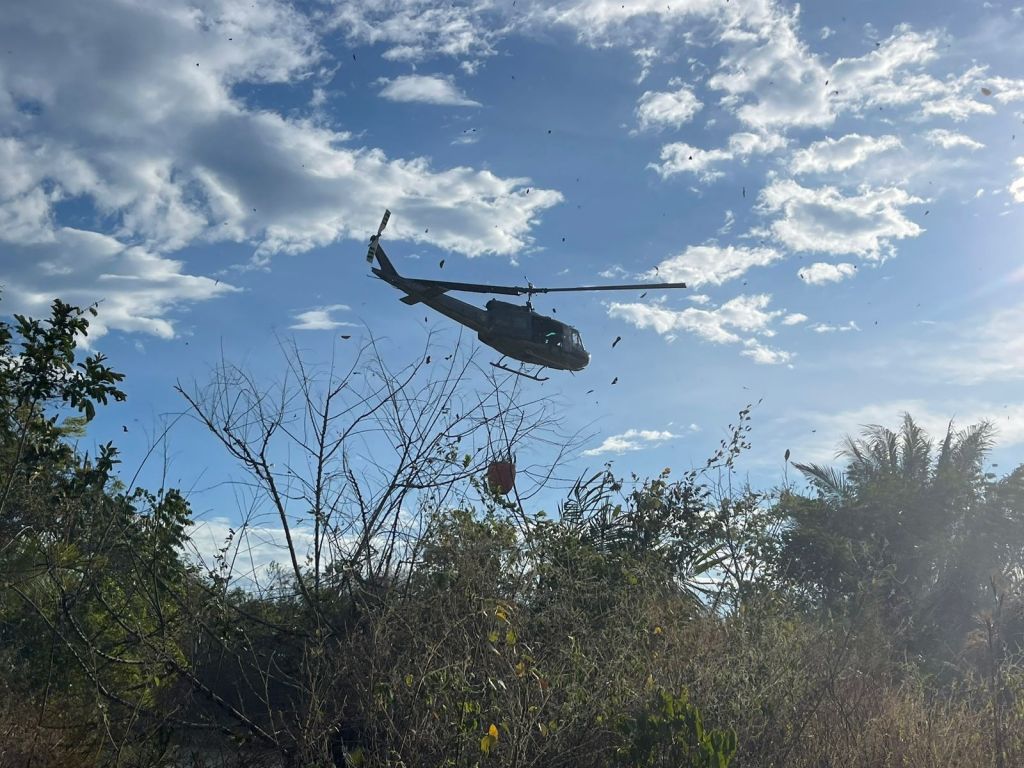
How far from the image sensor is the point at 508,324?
53.5 ft

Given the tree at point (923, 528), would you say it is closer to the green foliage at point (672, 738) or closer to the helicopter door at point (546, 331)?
the helicopter door at point (546, 331)

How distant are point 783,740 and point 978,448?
21.4m

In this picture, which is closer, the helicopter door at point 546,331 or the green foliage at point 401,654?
the green foliage at point 401,654

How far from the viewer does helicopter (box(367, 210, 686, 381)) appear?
1627 centimetres

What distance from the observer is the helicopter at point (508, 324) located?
1627 cm

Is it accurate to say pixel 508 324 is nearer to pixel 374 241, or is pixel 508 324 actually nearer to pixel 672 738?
pixel 374 241

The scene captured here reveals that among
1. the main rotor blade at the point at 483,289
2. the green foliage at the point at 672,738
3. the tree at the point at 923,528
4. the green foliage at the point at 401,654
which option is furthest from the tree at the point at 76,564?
the tree at the point at 923,528

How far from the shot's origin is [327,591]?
7410 millimetres

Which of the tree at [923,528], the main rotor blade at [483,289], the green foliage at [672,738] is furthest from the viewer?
the tree at [923,528]

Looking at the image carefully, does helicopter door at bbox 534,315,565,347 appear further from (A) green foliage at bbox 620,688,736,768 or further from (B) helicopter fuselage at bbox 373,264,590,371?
(A) green foliage at bbox 620,688,736,768

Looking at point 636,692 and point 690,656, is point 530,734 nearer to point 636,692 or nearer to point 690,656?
point 636,692

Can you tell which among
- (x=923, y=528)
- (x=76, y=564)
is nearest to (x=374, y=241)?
(x=76, y=564)

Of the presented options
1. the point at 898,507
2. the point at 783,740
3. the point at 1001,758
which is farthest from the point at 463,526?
the point at 898,507

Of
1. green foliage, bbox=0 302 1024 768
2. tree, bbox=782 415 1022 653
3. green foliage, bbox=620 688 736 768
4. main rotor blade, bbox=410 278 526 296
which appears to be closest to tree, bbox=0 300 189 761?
green foliage, bbox=0 302 1024 768
